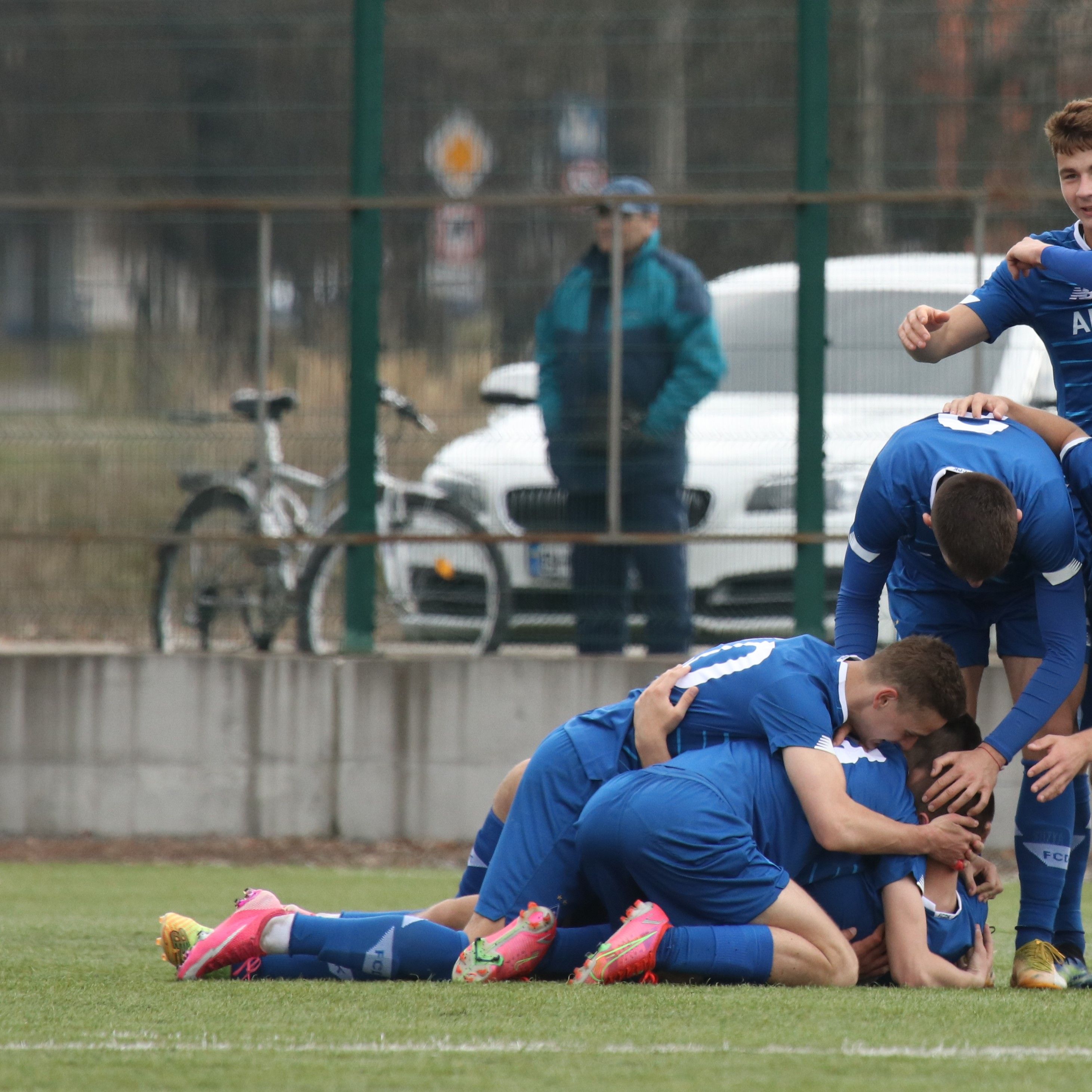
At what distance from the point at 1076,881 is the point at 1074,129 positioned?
1.89 m

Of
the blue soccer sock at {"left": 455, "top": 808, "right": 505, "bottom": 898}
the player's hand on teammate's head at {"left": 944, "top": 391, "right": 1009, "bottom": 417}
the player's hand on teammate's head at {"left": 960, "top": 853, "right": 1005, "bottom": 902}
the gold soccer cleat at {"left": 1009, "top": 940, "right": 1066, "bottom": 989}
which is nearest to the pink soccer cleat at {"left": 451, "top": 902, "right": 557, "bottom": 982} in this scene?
the blue soccer sock at {"left": 455, "top": 808, "right": 505, "bottom": 898}

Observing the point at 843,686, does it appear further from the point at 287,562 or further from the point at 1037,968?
the point at 287,562

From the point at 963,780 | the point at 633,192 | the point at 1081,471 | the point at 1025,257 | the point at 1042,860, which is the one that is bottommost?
the point at 1042,860

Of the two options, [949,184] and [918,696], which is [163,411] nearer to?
[949,184]

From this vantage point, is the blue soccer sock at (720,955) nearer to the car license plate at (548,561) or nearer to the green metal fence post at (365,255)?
the car license plate at (548,561)

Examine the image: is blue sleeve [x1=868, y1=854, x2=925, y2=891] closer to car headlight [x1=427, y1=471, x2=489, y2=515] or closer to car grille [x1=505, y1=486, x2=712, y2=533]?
car grille [x1=505, y1=486, x2=712, y2=533]

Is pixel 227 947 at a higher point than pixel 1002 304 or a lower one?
lower

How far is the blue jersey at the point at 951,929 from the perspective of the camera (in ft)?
14.4

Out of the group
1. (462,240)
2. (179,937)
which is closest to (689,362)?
(462,240)

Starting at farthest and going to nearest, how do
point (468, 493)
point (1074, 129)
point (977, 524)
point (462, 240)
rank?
point (462, 240) → point (468, 493) → point (1074, 129) → point (977, 524)

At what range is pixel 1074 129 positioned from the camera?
446 cm

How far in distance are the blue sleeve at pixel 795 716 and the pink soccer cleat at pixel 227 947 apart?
121 centimetres

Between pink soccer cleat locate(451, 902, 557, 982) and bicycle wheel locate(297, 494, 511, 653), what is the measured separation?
342 cm

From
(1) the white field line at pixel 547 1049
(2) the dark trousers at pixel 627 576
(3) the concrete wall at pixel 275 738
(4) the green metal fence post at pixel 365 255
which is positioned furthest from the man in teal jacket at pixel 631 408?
(1) the white field line at pixel 547 1049
